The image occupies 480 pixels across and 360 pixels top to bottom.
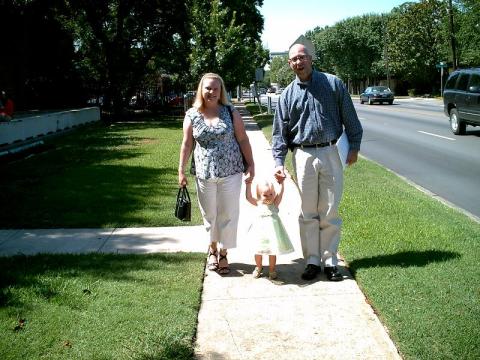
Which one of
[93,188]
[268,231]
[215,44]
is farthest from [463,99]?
[268,231]

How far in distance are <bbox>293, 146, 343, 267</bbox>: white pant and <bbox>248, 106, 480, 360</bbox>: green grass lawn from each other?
0.41 meters

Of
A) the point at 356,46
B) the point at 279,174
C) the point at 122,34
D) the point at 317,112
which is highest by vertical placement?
the point at 356,46

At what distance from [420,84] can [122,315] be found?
63995mm

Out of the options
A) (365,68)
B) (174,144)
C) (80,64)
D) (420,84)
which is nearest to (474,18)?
(420,84)

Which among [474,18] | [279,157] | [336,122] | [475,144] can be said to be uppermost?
[474,18]

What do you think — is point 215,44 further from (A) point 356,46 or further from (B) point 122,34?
(A) point 356,46

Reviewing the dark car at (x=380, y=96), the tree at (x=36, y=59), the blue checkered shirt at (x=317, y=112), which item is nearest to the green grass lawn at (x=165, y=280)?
the blue checkered shirt at (x=317, y=112)

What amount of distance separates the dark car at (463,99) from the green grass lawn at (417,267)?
8.45 metres

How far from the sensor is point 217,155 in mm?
4703

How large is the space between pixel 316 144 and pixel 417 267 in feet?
4.85

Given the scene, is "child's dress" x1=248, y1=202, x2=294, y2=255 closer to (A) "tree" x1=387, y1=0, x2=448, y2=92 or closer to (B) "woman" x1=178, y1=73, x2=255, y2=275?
(B) "woman" x1=178, y1=73, x2=255, y2=275

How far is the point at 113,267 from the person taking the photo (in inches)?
199

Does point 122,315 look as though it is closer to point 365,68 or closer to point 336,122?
point 336,122

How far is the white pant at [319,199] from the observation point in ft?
15.0
